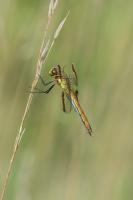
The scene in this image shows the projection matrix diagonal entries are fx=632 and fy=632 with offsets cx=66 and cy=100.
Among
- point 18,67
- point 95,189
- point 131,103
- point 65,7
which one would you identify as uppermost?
point 65,7

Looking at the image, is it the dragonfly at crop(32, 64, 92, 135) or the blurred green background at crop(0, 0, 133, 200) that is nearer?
the dragonfly at crop(32, 64, 92, 135)

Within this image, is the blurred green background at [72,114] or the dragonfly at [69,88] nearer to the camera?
the dragonfly at [69,88]

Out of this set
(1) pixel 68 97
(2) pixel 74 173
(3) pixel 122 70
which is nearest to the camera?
(1) pixel 68 97

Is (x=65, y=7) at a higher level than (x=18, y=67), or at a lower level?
higher

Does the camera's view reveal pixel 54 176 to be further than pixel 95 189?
Yes

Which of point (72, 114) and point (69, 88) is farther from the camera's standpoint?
point (72, 114)

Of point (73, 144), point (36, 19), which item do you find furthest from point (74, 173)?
point (36, 19)

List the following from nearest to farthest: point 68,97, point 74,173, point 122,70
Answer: point 68,97 < point 74,173 < point 122,70

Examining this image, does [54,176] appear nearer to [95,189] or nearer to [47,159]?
[47,159]
